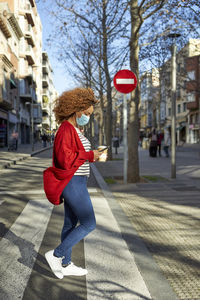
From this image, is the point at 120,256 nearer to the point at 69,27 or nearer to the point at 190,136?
the point at 69,27

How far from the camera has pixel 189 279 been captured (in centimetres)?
292

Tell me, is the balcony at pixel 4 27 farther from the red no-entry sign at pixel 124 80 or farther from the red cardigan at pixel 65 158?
the red cardigan at pixel 65 158

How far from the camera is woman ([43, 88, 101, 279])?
9.06 feet

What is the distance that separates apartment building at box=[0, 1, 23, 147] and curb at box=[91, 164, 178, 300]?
993 inches

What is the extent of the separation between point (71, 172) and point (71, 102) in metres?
0.64

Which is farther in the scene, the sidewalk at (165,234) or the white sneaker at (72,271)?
the white sneaker at (72,271)

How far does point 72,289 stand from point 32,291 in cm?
33

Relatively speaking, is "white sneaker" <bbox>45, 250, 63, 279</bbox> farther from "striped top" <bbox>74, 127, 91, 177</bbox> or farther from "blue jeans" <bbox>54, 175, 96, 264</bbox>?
"striped top" <bbox>74, 127, 91, 177</bbox>

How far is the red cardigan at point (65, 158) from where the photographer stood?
2742 millimetres

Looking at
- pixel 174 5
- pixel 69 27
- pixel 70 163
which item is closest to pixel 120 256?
pixel 70 163

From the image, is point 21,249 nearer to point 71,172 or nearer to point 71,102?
point 71,172

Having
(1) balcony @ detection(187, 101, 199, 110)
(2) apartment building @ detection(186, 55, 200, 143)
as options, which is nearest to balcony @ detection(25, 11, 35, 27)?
(2) apartment building @ detection(186, 55, 200, 143)

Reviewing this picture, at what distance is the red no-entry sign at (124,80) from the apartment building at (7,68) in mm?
22090

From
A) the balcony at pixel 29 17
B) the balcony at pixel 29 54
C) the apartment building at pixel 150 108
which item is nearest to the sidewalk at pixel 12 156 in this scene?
the apartment building at pixel 150 108
